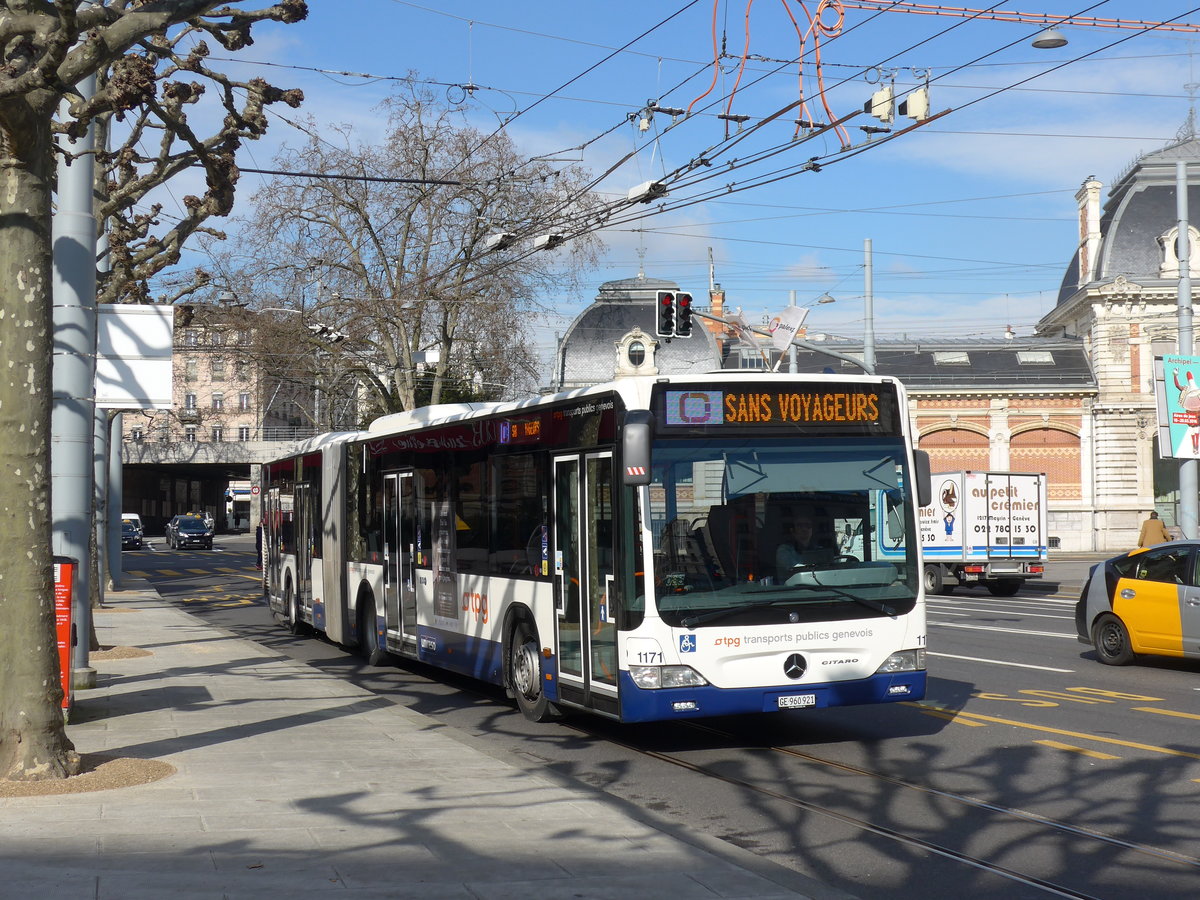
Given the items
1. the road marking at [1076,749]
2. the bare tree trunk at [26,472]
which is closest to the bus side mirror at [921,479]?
the road marking at [1076,749]

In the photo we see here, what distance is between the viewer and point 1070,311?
67000 millimetres

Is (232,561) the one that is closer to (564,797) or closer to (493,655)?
(493,655)

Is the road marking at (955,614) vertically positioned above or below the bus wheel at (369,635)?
below

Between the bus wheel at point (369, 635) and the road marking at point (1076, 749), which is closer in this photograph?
the road marking at point (1076, 749)

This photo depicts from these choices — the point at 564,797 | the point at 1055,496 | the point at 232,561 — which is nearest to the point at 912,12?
the point at 564,797

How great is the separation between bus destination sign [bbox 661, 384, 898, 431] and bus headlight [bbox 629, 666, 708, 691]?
1835mm

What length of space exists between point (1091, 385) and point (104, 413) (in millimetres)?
47120

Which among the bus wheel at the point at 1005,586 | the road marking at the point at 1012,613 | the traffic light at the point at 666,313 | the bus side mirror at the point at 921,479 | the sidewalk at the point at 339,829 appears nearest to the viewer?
the sidewalk at the point at 339,829

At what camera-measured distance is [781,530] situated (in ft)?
34.4

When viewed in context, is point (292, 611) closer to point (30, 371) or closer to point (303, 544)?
point (303, 544)

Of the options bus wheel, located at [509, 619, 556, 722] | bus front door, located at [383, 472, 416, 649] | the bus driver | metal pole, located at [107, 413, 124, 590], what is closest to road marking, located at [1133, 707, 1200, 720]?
the bus driver

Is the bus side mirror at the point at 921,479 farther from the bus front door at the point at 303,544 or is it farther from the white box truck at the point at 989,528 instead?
the white box truck at the point at 989,528

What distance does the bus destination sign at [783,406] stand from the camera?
10.5 metres

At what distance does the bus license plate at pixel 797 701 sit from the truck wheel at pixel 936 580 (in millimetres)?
23973
